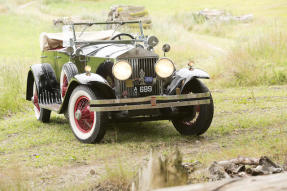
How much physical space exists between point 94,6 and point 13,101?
79.6 feet

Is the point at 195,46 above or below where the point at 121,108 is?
above

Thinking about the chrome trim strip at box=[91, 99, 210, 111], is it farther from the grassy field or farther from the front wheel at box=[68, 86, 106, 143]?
the grassy field

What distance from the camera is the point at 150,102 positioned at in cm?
608

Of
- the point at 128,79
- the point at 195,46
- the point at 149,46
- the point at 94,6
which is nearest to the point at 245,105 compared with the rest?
the point at 149,46

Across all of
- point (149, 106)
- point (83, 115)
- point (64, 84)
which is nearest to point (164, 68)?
point (149, 106)

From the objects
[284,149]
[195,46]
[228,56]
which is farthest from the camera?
[195,46]

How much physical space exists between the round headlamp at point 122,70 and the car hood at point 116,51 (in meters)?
0.21

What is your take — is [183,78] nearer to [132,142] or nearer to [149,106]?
[149,106]

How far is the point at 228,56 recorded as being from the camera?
1186 centimetres

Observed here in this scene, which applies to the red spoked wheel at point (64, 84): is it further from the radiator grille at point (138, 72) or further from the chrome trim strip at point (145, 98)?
the chrome trim strip at point (145, 98)

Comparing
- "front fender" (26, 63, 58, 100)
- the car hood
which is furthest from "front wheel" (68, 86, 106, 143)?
"front fender" (26, 63, 58, 100)

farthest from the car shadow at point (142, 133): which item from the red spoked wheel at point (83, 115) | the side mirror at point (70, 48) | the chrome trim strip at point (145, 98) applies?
the side mirror at point (70, 48)

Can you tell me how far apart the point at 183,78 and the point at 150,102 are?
0.68m

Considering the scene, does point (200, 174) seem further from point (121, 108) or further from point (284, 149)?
point (121, 108)
